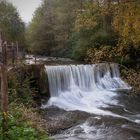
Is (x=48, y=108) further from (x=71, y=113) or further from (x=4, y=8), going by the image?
(x=4, y=8)

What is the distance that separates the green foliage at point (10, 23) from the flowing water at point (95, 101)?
15928mm

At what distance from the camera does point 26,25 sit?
152ft

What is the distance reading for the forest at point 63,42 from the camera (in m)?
9.78

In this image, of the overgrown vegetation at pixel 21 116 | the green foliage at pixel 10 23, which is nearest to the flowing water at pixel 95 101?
the overgrown vegetation at pixel 21 116

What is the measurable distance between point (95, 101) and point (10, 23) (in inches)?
838

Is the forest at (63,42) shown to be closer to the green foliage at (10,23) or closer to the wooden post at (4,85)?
the green foliage at (10,23)

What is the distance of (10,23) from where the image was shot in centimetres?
3809

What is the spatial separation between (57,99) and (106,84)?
4611 millimetres

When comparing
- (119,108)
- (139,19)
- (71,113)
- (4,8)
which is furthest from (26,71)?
(4,8)

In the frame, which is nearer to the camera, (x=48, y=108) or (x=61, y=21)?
(x=48, y=108)

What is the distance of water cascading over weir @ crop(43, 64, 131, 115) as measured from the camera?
60.1 ft

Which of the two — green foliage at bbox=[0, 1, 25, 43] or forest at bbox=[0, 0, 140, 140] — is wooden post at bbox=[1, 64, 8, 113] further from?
green foliage at bbox=[0, 1, 25, 43]

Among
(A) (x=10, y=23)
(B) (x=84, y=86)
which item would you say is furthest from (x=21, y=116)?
(A) (x=10, y=23)

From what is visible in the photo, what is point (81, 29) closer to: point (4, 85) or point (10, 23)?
point (10, 23)
